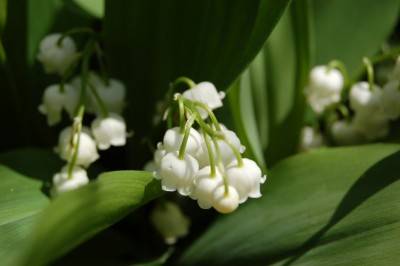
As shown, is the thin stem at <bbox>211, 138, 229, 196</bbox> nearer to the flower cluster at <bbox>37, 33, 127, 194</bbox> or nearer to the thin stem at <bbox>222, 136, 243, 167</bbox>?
the thin stem at <bbox>222, 136, 243, 167</bbox>

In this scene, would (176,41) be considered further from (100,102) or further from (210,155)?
(210,155)

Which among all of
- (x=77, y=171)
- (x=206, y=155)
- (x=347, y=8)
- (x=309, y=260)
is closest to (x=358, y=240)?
(x=309, y=260)

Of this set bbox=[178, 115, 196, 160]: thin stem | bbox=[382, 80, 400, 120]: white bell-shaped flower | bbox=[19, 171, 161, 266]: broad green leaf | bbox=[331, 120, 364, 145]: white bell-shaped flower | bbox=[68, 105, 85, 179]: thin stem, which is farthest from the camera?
bbox=[331, 120, 364, 145]: white bell-shaped flower

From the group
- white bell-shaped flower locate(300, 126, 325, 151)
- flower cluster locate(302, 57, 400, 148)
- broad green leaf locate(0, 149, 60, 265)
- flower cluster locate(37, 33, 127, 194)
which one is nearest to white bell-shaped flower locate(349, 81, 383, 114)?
flower cluster locate(302, 57, 400, 148)

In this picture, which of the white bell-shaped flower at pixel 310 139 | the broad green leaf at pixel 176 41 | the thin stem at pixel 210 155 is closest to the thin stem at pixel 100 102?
the broad green leaf at pixel 176 41

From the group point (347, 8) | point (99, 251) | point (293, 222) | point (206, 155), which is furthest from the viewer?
point (347, 8)

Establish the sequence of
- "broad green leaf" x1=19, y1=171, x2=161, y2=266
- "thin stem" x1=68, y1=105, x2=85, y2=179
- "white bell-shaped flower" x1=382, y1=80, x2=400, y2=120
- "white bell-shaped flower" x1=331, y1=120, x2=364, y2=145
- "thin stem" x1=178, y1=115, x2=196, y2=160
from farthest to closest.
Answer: "white bell-shaped flower" x1=331, y1=120, x2=364, y2=145 → "white bell-shaped flower" x1=382, y1=80, x2=400, y2=120 → "thin stem" x1=68, y1=105, x2=85, y2=179 → "thin stem" x1=178, y1=115, x2=196, y2=160 → "broad green leaf" x1=19, y1=171, x2=161, y2=266

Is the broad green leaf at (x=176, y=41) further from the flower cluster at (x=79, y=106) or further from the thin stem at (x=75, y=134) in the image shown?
the thin stem at (x=75, y=134)

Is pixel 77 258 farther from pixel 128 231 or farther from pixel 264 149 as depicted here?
pixel 264 149
